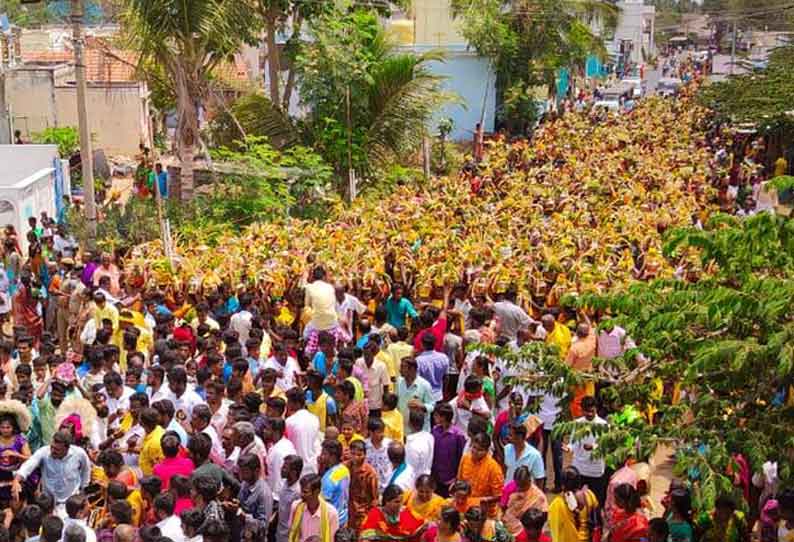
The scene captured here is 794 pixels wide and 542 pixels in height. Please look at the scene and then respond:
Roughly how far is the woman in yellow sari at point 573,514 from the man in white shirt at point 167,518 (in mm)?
1986

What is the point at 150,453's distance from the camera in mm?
6906

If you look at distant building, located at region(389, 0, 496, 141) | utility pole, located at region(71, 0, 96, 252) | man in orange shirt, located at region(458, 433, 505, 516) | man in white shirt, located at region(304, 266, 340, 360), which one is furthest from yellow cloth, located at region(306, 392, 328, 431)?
distant building, located at region(389, 0, 496, 141)

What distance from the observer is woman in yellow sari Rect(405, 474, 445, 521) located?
20.7 feet

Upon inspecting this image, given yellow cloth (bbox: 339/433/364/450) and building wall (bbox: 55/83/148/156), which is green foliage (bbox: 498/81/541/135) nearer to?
building wall (bbox: 55/83/148/156)

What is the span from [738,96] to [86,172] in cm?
1772

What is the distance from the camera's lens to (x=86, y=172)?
1450 cm

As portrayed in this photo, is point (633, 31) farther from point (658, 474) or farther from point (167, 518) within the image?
point (167, 518)

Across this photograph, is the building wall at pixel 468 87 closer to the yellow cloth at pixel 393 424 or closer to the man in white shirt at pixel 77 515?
the yellow cloth at pixel 393 424

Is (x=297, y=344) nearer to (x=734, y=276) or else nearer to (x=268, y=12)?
(x=734, y=276)

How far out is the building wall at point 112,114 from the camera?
28.3m

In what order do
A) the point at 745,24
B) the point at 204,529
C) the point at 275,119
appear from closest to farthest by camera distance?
the point at 204,529 → the point at 275,119 → the point at 745,24

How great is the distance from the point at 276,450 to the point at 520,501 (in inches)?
58.2

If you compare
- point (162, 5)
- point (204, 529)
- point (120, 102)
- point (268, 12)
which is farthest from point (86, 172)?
point (120, 102)

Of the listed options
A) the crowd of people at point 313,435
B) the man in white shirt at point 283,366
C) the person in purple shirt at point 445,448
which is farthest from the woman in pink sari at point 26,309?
the person in purple shirt at point 445,448
